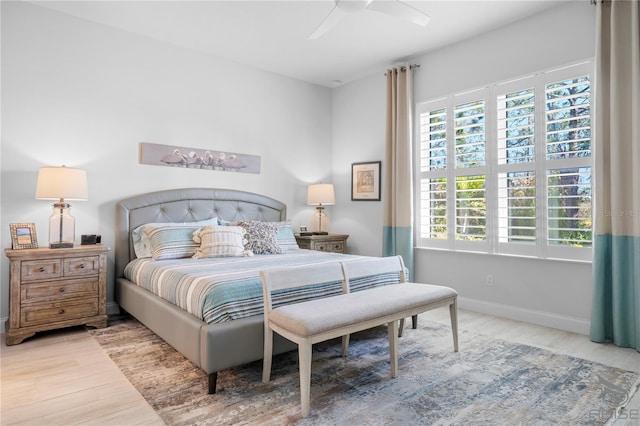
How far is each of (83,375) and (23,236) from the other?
5.06 feet

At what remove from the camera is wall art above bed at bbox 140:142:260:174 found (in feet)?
13.3

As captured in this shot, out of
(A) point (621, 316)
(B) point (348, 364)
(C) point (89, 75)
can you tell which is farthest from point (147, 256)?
(A) point (621, 316)

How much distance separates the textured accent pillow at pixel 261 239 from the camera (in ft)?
12.6

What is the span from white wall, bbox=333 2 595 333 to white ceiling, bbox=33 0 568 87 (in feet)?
0.63

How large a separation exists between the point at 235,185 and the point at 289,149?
102 centimetres

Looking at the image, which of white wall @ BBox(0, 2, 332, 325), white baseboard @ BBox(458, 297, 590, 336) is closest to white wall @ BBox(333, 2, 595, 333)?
white baseboard @ BBox(458, 297, 590, 336)

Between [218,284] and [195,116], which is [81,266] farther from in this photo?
[195,116]

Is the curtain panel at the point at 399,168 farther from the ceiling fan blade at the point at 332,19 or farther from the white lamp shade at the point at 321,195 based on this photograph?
the ceiling fan blade at the point at 332,19

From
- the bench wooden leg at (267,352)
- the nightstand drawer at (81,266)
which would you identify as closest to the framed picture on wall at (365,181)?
the bench wooden leg at (267,352)

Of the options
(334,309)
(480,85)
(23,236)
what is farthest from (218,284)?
(480,85)

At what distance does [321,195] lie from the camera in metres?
5.09

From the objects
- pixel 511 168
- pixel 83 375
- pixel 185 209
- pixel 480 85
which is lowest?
pixel 83 375

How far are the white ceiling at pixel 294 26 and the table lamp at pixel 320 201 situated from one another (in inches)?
64.3

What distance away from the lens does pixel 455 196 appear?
13.7 feet
